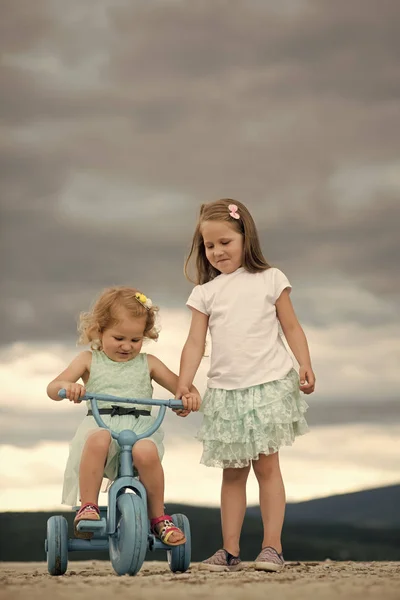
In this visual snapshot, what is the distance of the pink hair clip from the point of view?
210 inches

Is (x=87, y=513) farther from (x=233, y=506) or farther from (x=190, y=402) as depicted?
(x=233, y=506)

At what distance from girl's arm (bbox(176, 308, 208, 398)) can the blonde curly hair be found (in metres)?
0.20

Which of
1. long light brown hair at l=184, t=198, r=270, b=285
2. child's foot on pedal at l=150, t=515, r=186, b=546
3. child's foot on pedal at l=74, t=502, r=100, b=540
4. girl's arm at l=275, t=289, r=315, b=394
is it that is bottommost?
child's foot on pedal at l=150, t=515, r=186, b=546

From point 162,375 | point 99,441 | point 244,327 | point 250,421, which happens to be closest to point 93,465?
point 99,441

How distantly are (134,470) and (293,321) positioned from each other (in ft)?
3.89

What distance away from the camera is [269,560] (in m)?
4.86

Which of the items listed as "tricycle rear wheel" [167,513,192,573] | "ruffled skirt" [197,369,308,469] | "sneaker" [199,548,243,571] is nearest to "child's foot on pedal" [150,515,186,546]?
"tricycle rear wheel" [167,513,192,573]

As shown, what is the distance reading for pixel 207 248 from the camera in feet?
17.6

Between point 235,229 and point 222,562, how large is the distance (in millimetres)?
1763

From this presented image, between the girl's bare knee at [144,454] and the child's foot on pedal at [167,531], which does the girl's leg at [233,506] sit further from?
the girl's bare knee at [144,454]

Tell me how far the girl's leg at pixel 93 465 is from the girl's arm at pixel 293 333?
43.3 inches

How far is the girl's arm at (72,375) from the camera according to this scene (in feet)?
15.9

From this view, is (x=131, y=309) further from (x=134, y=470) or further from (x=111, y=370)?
(x=134, y=470)

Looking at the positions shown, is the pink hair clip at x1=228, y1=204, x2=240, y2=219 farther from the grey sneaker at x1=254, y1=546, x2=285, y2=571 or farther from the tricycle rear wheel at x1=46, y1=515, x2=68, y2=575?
the tricycle rear wheel at x1=46, y1=515, x2=68, y2=575
